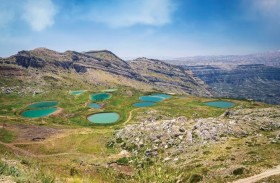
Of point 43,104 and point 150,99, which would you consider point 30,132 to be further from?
point 150,99

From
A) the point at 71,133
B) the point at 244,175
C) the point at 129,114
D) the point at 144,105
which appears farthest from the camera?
the point at 144,105

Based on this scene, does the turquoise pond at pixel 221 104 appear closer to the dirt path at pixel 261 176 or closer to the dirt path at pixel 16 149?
the dirt path at pixel 16 149

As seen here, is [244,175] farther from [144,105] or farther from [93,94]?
[93,94]

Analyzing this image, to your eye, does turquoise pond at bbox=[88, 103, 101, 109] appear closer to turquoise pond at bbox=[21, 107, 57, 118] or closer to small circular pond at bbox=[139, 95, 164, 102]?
turquoise pond at bbox=[21, 107, 57, 118]

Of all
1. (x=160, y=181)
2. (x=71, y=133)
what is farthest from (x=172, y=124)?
(x=160, y=181)

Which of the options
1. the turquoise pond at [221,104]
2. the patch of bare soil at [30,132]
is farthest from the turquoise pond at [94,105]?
the turquoise pond at [221,104]

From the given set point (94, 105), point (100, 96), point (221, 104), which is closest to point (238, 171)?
point (94, 105)
